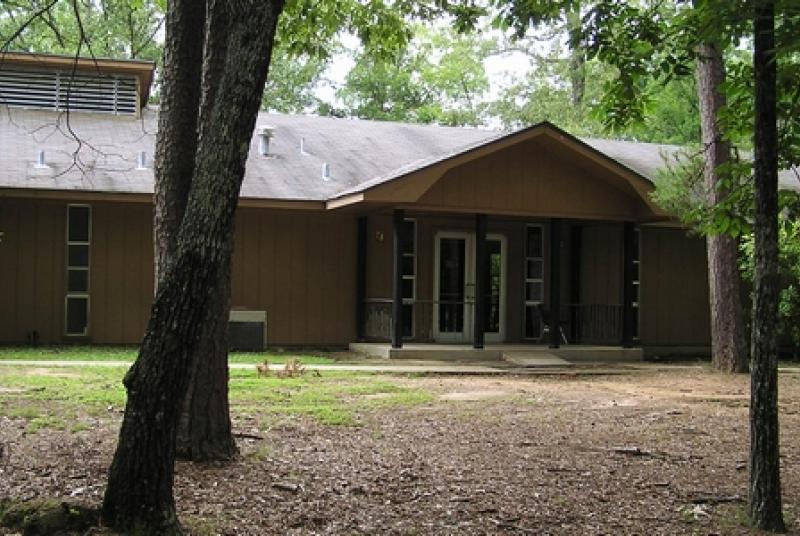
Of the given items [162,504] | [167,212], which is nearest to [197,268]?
[162,504]

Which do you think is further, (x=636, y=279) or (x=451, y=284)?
(x=636, y=279)

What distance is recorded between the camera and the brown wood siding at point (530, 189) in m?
14.8

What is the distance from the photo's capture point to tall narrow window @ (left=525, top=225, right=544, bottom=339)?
1802 cm

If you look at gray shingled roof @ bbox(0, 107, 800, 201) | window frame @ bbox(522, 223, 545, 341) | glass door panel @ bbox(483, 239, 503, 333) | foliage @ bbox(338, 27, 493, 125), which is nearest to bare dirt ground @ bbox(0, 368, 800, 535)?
gray shingled roof @ bbox(0, 107, 800, 201)

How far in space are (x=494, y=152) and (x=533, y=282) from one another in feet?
13.6

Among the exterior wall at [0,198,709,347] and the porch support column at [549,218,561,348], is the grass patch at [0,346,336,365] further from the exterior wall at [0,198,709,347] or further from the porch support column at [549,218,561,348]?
the porch support column at [549,218,561,348]

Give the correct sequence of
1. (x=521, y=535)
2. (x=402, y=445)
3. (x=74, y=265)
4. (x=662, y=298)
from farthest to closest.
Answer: (x=662, y=298) → (x=74, y=265) → (x=402, y=445) → (x=521, y=535)

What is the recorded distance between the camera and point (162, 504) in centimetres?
443

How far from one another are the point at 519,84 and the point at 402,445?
1166 inches

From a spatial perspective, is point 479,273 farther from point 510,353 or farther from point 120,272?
point 120,272

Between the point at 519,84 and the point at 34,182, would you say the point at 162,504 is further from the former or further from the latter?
the point at 519,84

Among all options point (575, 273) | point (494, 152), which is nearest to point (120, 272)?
point (494, 152)

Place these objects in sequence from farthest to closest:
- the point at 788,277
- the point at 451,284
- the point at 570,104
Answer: the point at 570,104 → the point at 451,284 → the point at 788,277

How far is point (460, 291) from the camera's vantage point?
1744 cm
